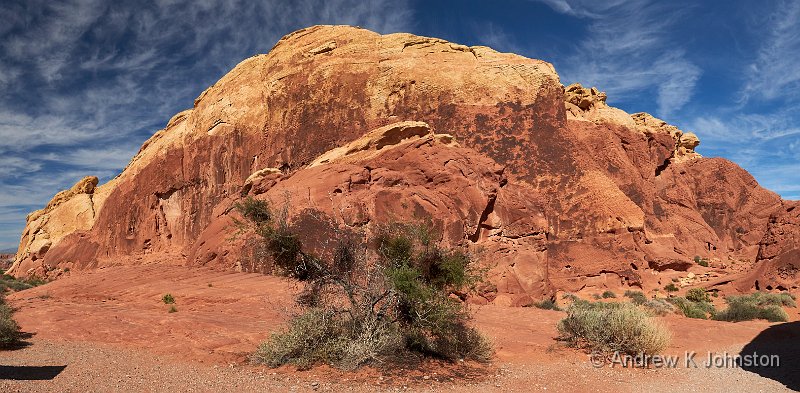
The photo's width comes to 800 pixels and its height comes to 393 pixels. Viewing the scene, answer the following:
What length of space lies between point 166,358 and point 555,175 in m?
26.3

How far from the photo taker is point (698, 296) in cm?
2497

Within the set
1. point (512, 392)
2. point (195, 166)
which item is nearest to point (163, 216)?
point (195, 166)

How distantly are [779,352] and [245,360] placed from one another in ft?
37.8


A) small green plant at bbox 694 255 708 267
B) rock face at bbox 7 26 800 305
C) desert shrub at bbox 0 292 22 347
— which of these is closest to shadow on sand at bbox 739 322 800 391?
rock face at bbox 7 26 800 305

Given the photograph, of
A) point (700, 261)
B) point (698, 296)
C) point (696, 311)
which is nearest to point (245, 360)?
point (696, 311)

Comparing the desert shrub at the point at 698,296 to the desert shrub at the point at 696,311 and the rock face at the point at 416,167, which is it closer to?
the rock face at the point at 416,167

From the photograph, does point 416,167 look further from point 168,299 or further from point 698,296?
point 698,296

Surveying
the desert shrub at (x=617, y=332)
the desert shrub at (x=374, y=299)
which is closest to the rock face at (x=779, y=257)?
the desert shrub at (x=617, y=332)

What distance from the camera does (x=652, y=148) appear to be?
40781 millimetres

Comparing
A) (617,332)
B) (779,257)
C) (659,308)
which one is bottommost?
(659,308)

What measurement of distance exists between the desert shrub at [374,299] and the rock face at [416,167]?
9744mm

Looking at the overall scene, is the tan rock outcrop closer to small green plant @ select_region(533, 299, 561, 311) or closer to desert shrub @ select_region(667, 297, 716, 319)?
small green plant @ select_region(533, 299, 561, 311)

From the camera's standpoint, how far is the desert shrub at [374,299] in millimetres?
8695

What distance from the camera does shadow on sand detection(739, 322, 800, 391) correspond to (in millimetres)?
8422
